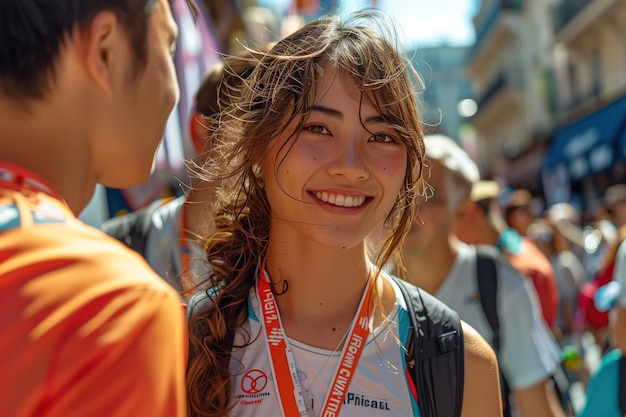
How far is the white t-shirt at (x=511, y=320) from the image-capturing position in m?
3.39

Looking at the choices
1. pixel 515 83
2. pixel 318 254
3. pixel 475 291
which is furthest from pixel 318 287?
pixel 515 83

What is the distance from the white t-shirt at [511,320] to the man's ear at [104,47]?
8.26 ft

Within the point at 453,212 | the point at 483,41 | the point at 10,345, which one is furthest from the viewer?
the point at 483,41

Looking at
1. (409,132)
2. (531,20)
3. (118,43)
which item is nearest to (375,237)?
(409,132)

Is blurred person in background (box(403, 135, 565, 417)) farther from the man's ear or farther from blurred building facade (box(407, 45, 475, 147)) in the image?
blurred building facade (box(407, 45, 475, 147))

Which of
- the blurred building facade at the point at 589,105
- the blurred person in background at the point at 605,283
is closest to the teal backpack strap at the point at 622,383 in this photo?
the blurred person in background at the point at 605,283

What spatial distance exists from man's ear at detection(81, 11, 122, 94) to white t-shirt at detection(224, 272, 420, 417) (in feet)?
2.79

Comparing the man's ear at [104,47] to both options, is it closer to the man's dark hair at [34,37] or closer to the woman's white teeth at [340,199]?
the man's dark hair at [34,37]

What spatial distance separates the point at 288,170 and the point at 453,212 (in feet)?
6.83

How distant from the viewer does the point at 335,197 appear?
1.77m

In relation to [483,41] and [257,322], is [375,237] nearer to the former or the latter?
[257,322]

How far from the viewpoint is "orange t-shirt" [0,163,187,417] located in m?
0.82

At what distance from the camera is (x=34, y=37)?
39.5 inches

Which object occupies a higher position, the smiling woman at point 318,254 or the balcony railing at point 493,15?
the balcony railing at point 493,15
